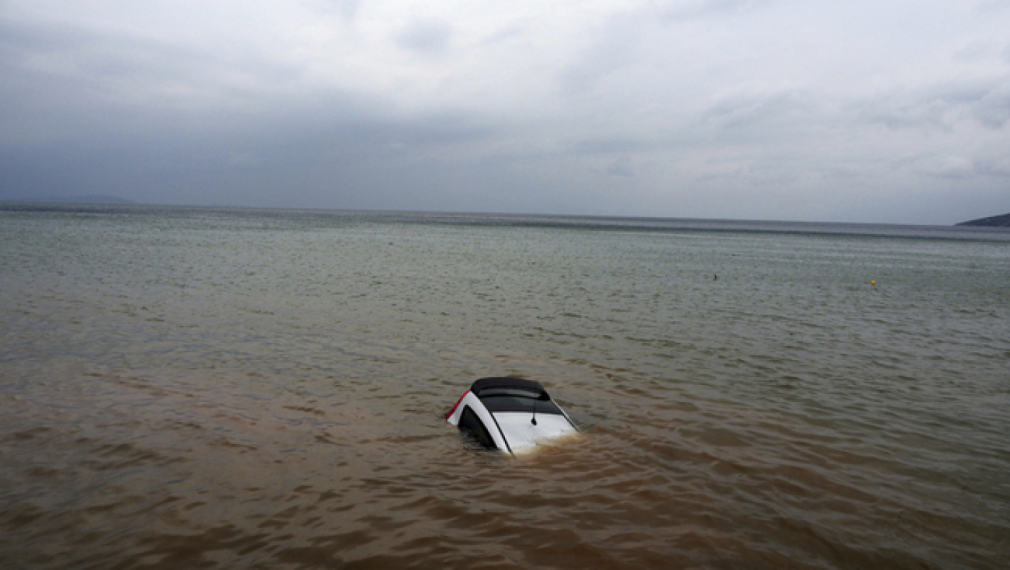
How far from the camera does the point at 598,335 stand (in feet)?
66.2

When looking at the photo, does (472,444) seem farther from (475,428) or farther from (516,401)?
(516,401)

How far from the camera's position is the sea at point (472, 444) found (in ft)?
23.4

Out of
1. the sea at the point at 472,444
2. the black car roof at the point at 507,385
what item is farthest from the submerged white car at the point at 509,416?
the sea at the point at 472,444

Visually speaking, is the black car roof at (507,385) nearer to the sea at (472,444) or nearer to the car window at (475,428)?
the car window at (475,428)

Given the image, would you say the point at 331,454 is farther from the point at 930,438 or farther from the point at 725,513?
the point at 930,438

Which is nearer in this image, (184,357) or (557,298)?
(184,357)

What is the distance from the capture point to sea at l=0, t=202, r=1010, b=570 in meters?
7.13

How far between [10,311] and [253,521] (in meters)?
19.1

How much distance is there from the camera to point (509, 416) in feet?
33.3

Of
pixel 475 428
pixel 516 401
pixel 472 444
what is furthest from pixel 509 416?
pixel 472 444

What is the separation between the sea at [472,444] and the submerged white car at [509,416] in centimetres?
34

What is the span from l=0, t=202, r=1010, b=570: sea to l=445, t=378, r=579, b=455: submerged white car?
0.34 m

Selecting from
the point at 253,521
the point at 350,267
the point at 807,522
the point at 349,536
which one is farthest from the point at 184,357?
the point at 350,267

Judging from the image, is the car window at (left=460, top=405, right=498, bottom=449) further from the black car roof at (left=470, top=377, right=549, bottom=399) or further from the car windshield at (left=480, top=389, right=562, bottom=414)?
the black car roof at (left=470, top=377, right=549, bottom=399)
